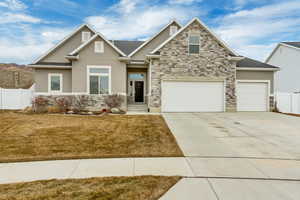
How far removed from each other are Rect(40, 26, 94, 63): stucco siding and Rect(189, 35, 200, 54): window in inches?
392

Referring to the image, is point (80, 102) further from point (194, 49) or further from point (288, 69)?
point (288, 69)

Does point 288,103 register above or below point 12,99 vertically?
below

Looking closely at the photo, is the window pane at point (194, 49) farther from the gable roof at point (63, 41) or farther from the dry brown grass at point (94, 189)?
the dry brown grass at point (94, 189)

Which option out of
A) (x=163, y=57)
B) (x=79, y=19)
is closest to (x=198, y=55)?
(x=163, y=57)

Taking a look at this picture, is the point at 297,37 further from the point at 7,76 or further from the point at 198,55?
the point at 7,76

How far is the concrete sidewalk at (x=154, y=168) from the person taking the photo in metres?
3.88

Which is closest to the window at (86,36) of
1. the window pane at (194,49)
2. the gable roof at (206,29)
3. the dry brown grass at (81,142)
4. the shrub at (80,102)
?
the shrub at (80,102)

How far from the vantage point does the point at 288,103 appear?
48.8ft

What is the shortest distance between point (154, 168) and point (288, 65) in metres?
24.2

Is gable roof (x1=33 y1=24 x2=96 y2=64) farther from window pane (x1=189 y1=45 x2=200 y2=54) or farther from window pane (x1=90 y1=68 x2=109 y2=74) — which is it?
window pane (x1=189 y1=45 x2=200 y2=54)

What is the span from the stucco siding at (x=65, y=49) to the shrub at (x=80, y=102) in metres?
4.86

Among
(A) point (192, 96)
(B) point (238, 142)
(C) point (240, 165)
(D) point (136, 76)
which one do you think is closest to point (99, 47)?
(D) point (136, 76)

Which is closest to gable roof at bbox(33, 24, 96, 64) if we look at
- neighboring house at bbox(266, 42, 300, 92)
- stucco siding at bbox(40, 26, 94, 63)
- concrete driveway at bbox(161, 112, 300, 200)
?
stucco siding at bbox(40, 26, 94, 63)

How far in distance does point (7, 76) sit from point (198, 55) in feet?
121
